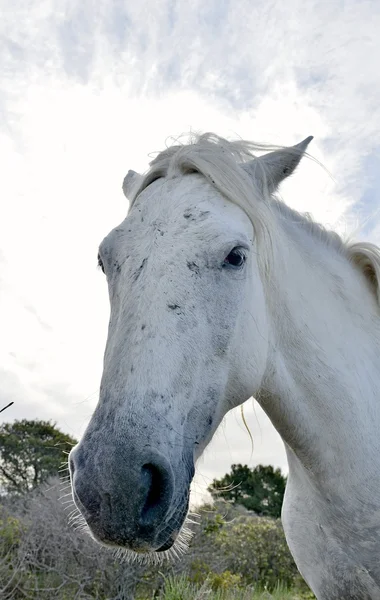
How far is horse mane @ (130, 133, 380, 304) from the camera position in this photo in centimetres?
241

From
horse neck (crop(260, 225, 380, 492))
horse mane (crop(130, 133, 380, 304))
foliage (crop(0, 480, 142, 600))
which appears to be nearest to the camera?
horse mane (crop(130, 133, 380, 304))

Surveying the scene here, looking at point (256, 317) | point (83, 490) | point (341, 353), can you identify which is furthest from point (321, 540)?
point (83, 490)

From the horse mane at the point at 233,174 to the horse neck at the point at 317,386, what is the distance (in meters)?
0.23

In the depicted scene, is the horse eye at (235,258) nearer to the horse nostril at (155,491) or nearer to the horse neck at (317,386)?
the horse neck at (317,386)

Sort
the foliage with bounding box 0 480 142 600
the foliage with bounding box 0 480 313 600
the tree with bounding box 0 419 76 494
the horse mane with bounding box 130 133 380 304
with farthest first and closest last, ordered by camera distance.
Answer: the tree with bounding box 0 419 76 494, the foliage with bounding box 0 480 142 600, the foliage with bounding box 0 480 313 600, the horse mane with bounding box 130 133 380 304

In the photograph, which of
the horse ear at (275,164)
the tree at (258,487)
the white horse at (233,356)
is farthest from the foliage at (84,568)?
the tree at (258,487)

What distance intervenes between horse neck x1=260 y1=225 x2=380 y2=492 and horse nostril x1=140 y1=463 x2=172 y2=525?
0.92 m

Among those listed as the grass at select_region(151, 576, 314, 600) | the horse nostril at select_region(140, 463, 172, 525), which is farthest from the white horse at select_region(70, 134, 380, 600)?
the grass at select_region(151, 576, 314, 600)

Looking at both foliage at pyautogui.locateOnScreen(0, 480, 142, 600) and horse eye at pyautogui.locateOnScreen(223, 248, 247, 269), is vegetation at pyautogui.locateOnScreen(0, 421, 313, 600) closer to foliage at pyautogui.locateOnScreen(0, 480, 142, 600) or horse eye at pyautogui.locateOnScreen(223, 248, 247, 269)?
foliage at pyautogui.locateOnScreen(0, 480, 142, 600)

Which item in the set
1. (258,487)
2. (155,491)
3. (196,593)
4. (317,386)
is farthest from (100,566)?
(258,487)

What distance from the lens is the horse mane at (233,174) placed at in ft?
7.91

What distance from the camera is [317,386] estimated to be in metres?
2.53

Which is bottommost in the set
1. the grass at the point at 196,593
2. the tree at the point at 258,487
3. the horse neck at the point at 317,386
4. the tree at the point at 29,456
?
the grass at the point at 196,593

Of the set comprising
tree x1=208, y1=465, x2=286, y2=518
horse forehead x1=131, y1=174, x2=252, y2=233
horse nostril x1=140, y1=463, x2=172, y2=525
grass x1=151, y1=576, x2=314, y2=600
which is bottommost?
horse nostril x1=140, y1=463, x2=172, y2=525
